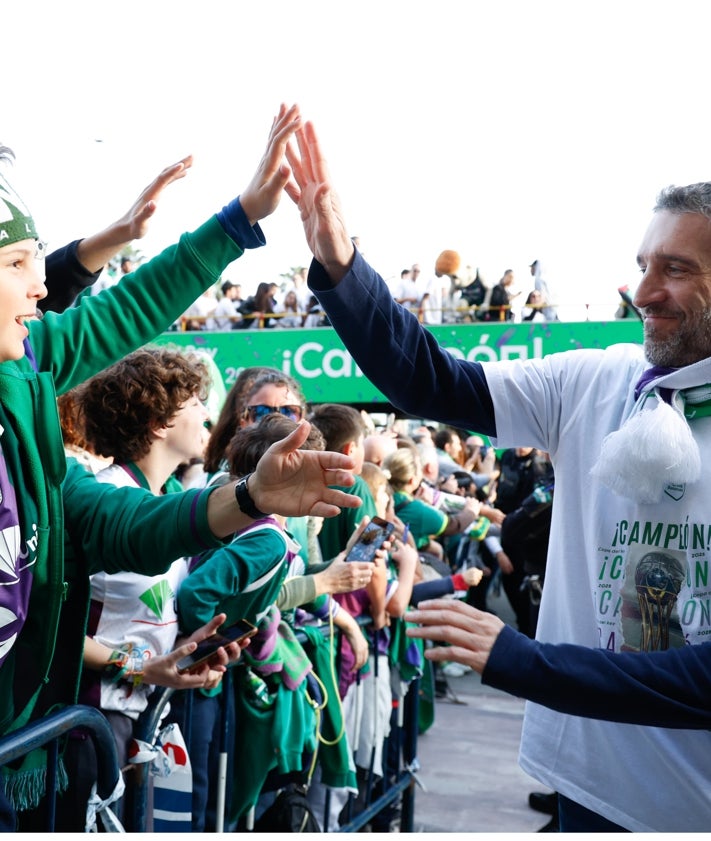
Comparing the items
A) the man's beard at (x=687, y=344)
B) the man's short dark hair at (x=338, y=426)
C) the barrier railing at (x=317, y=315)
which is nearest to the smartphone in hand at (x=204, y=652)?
the man's beard at (x=687, y=344)

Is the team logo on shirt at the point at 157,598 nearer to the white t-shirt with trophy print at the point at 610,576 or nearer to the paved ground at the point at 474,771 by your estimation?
the white t-shirt with trophy print at the point at 610,576

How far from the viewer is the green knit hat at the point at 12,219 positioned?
149cm

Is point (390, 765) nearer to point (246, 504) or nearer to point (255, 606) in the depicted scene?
point (255, 606)

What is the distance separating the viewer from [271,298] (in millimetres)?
17719

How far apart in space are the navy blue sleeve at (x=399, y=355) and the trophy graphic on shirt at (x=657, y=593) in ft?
1.54

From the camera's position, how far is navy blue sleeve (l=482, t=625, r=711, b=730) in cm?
149

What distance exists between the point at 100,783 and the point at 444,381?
115 cm

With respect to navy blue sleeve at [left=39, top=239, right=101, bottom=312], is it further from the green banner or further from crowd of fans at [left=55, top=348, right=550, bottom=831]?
the green banner

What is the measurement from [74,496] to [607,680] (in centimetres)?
116

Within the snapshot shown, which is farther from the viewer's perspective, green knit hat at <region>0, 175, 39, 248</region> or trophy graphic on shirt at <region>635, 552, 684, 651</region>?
trophy graphic on shirt at <region>635, 552, 684, 651</region>

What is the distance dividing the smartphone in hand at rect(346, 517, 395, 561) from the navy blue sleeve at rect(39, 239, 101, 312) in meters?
1.37

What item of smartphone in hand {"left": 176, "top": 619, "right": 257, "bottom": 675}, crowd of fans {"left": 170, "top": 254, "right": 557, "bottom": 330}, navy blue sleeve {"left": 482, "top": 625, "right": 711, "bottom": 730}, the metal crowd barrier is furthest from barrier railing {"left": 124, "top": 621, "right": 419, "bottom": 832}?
crowd of fans {"left": 170, "top": 254, "right": 557, "bottom": 330}

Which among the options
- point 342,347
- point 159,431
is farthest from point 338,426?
point 342,347

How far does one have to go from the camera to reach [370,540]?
3217mm
